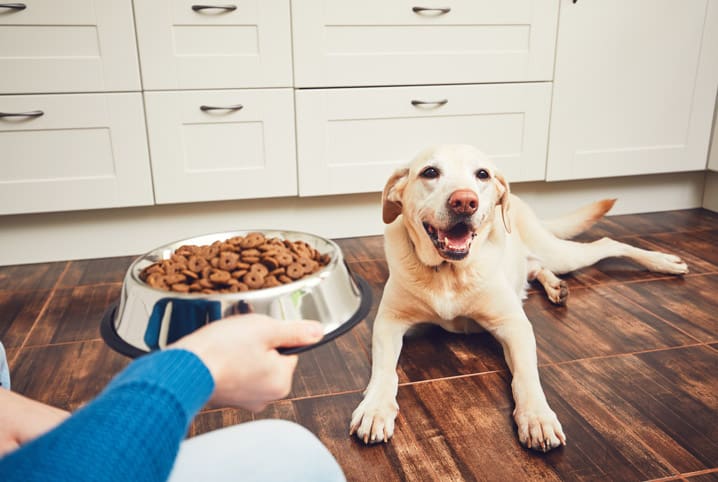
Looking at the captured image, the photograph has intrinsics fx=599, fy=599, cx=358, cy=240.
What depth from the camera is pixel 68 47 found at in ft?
7.68

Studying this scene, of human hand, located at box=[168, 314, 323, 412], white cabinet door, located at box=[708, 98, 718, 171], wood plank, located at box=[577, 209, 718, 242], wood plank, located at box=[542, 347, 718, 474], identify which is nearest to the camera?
human hand, located at box=[168, 314, 323, 412]

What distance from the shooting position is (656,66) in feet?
9.53

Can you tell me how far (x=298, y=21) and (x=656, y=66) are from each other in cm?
175

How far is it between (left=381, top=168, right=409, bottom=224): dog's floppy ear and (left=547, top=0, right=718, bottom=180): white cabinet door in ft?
4.75

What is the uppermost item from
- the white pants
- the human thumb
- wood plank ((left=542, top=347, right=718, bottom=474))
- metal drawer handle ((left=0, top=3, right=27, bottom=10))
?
metal drawer handle ((left=0, top=3, right=27, bottom=10))

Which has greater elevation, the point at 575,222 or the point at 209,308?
the point at 209,308

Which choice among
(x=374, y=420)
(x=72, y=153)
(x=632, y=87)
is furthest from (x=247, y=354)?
(x=632, y=87)

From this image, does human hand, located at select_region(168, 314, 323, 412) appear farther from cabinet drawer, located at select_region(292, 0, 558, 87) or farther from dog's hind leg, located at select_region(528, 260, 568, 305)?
cabinet drawer, located at select_region(292, 0, 558, 87)

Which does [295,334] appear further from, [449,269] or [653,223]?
[653,223]

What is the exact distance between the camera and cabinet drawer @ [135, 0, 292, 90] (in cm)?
239

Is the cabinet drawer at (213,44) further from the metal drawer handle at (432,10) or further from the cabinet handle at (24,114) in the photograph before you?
the metal drawer handle at (432,10)

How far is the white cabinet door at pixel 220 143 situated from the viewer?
2.50m

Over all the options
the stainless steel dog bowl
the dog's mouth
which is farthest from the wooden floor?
the stainless steel dog bowl

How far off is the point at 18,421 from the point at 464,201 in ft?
3.51
